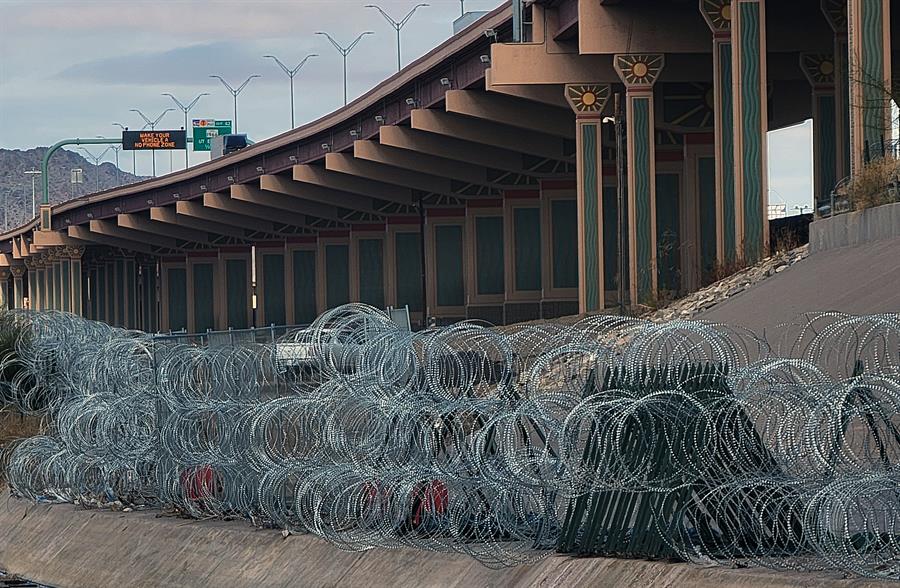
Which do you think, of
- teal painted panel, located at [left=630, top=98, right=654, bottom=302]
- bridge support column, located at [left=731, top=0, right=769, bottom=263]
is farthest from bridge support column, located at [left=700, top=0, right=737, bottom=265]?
teal painted panel, located at [left=630, top=98, right=654, bottom=302]

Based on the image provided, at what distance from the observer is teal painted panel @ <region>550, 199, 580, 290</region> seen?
75.6 m

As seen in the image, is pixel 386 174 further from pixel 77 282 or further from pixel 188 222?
pixel 77 282

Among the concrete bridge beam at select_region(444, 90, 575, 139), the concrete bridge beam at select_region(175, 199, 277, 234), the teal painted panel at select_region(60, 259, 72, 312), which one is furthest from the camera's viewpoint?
the teal painted panel at select_region(60, 259, 72, 312)

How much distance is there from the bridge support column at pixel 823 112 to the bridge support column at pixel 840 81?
0.51ft

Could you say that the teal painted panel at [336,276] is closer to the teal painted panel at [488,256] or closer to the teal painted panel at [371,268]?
the teal painted panel at [371,268]

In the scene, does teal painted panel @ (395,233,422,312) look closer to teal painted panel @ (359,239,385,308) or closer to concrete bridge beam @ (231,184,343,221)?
teal painted panel @ (359,239,385,308)

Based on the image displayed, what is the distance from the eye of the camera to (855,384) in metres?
12.2

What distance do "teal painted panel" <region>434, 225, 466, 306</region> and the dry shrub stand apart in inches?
2180

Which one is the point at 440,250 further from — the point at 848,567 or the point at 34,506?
the point at 848,567

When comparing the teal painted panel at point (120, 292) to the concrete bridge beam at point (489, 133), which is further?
the teal painted panel at point (120, 292)

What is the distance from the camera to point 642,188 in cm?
4550

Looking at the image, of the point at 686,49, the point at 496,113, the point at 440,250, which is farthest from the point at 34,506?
the point at 440,250

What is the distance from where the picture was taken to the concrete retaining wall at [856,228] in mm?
26509

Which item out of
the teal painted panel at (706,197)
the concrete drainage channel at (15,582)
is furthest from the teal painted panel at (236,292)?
the concrete drainage channel at (15,582)
